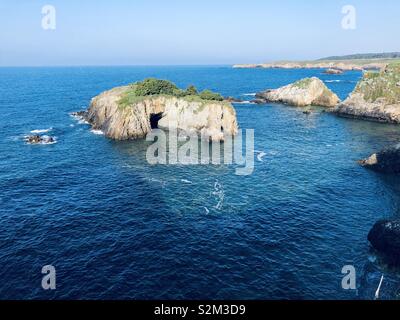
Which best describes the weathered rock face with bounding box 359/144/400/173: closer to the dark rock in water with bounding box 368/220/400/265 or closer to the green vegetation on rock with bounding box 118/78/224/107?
the dark rock in water with bounding box 368/220/400/265

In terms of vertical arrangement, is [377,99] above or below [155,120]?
above

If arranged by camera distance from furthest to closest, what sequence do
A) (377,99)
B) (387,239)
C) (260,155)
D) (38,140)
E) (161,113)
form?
1. (377,99)
2. (161,113)
3. (38,140)
4. (260,155)
5. (387,239)

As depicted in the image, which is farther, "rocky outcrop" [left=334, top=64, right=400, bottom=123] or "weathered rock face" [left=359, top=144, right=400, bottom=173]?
"rocky outcrop" [left=334, top=64, right=400, bottom=123]

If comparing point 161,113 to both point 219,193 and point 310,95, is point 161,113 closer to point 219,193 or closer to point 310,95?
point 219,193

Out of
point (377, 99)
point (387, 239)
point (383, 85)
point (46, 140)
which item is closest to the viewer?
point (387, 239)

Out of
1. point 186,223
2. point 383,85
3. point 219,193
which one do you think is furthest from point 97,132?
point 383,85

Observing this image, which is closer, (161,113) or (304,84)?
(161,113)

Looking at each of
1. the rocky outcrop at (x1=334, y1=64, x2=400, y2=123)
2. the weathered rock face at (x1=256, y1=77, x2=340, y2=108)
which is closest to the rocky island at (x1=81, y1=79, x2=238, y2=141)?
the rocky outcrop at (x1=334, y1=64, x2=400, y2=123)

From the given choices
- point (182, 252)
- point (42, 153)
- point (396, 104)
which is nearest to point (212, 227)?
point (182, 252)
